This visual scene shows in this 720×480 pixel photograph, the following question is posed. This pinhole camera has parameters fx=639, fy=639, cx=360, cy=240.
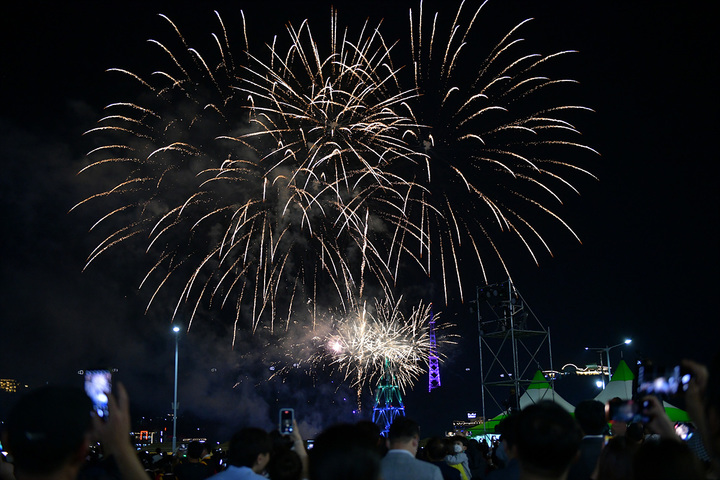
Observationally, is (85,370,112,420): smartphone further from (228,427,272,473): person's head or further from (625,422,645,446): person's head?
(625,422,645,446): person's head

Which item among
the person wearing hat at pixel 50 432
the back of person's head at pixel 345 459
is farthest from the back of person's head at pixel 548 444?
the person wearing hat at pixel 50 432

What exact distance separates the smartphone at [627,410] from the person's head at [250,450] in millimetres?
3089

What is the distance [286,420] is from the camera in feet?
22.5

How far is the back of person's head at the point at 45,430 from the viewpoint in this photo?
109 inches

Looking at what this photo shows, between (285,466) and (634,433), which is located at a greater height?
(285,466)

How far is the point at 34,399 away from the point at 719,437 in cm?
308

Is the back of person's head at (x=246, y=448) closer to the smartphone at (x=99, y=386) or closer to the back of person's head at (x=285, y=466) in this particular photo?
the back of person's head at (x=285, y=466)

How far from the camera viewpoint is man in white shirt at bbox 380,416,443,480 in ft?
20.9

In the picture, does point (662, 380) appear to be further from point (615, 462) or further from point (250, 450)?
point (250, 450)

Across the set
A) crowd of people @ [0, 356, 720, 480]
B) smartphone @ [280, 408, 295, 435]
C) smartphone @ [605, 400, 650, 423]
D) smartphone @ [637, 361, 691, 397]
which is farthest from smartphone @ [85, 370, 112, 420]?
smartphone @ [637, 361, 691, 397]

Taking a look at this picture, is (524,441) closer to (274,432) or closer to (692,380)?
(692,380)

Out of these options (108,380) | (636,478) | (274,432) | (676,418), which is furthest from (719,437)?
(676,418)

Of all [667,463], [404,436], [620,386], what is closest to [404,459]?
[404,436]

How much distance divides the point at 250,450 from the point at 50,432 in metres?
3.36
